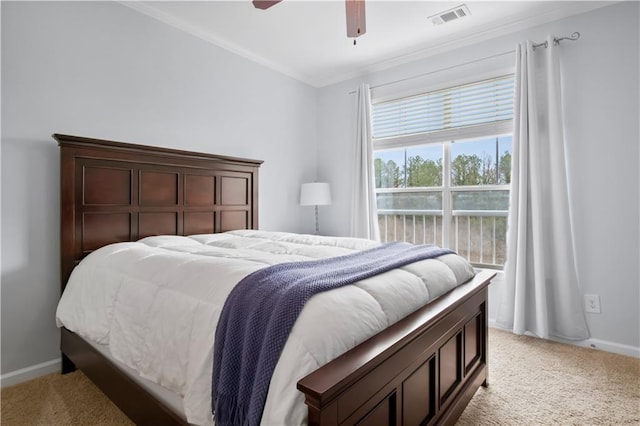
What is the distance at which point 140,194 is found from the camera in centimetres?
260

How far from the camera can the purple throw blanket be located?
3.26ft

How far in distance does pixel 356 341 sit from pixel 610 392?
193 cm

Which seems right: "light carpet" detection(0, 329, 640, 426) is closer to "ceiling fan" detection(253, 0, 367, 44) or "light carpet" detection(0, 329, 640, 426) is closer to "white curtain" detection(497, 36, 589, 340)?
"white curtain" detection(497, 36, 589, 340)

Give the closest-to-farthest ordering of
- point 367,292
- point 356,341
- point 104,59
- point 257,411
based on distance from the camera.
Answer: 1. point 257,411
2. point 356,341
3. point 367,292
4. point 104,59

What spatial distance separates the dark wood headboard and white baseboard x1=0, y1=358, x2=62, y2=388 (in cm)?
54

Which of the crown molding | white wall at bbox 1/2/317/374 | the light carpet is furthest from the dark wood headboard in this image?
the crown molding

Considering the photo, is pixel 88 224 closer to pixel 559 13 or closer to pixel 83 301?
pixel 83 301

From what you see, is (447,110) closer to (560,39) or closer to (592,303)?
(560,39)

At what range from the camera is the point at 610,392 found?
202 centimetres

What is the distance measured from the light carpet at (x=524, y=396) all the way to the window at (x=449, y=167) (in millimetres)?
1040

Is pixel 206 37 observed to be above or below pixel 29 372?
above

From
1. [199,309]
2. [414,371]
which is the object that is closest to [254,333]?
[199,309]

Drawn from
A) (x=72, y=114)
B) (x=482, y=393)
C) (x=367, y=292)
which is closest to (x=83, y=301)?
(x=72, y=114)

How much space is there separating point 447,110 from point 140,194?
9.33 feet
